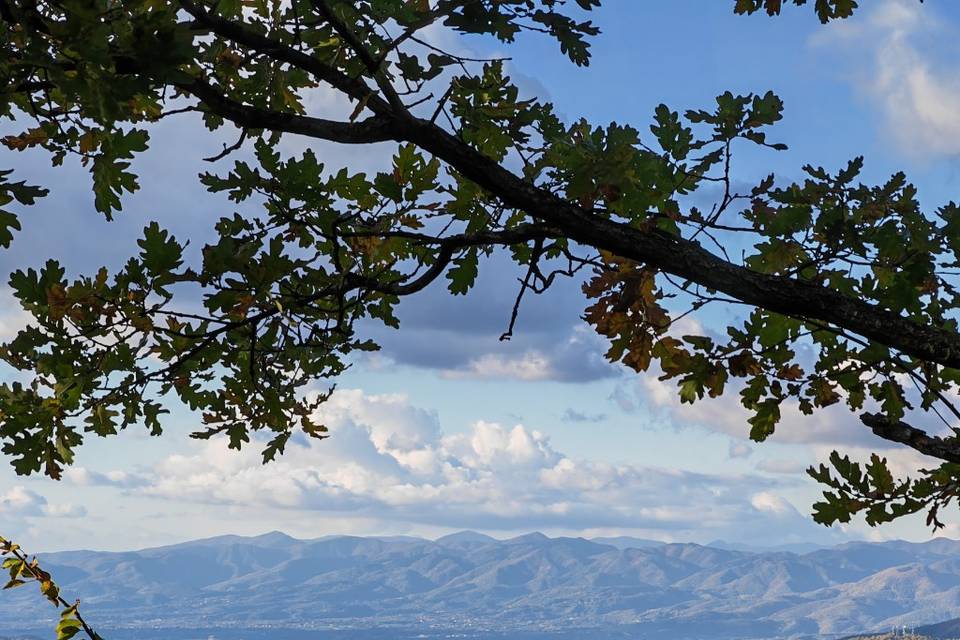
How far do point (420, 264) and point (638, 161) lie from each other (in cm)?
198

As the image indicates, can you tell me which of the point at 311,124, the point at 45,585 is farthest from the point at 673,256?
the point at 45,585

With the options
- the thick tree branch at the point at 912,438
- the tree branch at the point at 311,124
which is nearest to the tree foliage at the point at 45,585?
the tree branch at the point at 311,124

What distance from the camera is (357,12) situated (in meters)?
6.86

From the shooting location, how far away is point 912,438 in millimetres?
8281

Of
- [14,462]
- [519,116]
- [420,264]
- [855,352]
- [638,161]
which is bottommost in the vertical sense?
[14,462]

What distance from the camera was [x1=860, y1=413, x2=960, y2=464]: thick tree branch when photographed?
26.6 ft

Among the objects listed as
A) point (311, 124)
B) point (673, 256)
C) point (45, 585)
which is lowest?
point (45, 585)

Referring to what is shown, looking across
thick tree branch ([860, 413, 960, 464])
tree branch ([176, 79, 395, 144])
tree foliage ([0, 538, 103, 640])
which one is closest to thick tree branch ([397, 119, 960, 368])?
tree branch ([176, 79, 395, 144])

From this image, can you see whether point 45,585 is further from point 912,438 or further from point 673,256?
point 912,438

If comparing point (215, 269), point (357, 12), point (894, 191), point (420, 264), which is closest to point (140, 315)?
point (215, 269)

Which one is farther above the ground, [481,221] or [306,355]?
[481,221]

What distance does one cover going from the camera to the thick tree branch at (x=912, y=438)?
8.12m

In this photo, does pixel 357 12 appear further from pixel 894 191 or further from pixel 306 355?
pixel 894 191

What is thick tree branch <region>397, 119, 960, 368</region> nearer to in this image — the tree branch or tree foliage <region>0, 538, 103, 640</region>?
the tree branch
